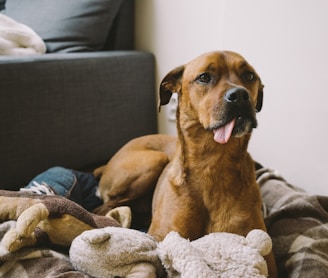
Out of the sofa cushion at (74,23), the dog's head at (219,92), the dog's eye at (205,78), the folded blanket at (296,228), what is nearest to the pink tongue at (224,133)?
the dog's head at (219,92)

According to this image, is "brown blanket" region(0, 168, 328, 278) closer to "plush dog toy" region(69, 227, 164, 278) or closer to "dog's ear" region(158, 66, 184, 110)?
"plush dog toy" region(69, 227, 164, 278)

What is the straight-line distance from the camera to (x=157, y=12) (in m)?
2.28

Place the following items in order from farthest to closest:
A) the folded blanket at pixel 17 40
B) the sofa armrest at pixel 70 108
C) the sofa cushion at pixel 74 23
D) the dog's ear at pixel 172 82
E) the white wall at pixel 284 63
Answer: the sofa cushion at pixel 74 23 < the folded blanket at pixel 17 40 < the sofa armrest at pixel 70 108 < the white wall at pixel 284 63 < the dog's ear at pixel 172 82

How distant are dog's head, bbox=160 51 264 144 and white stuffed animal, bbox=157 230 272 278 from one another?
0.29 metres

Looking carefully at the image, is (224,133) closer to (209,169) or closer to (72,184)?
(209,169)

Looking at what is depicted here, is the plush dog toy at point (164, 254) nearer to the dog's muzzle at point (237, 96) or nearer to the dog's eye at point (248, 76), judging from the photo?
the dog's muzzle at point (237, 96)

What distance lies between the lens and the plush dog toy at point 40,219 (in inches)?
44.9

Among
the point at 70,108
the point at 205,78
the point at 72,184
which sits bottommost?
the point at 72,184

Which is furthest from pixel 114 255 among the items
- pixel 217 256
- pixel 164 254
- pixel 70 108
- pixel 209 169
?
pixel 70 108

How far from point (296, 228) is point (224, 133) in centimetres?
49

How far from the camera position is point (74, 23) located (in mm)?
2156

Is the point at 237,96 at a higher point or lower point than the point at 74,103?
higher

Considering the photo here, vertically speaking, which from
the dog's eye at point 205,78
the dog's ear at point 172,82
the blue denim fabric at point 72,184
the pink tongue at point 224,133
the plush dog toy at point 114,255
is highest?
the dog's eye at point 205,78

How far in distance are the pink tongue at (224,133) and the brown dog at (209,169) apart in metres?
0.05
